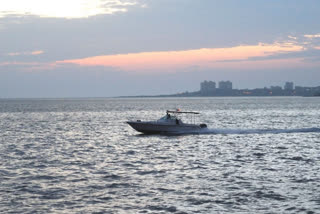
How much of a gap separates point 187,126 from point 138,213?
40.6 m

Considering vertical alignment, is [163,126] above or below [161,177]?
above

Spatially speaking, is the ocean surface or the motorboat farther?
the motorboat

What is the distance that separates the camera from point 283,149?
4359 cm

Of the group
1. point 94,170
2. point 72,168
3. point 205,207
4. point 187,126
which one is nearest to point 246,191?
point 205,207

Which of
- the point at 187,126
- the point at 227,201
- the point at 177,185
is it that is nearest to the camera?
the point at 227,201

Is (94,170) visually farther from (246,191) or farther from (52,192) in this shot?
(246,191)

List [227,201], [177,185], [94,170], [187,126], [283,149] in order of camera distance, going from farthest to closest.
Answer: [187,126]
[283,149]
[94,170]
[177,185]
[227,201]

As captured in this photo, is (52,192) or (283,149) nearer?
(52,192)

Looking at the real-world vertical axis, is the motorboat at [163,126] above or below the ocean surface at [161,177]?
above

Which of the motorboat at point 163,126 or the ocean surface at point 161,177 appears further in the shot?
the motorboat at point 163,126

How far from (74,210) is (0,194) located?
558cm

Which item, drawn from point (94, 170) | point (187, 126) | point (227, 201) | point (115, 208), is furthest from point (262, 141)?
point (115, 208)

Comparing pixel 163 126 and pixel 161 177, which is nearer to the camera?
pixel 161 177

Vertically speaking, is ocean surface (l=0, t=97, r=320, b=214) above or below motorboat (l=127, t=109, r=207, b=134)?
below
